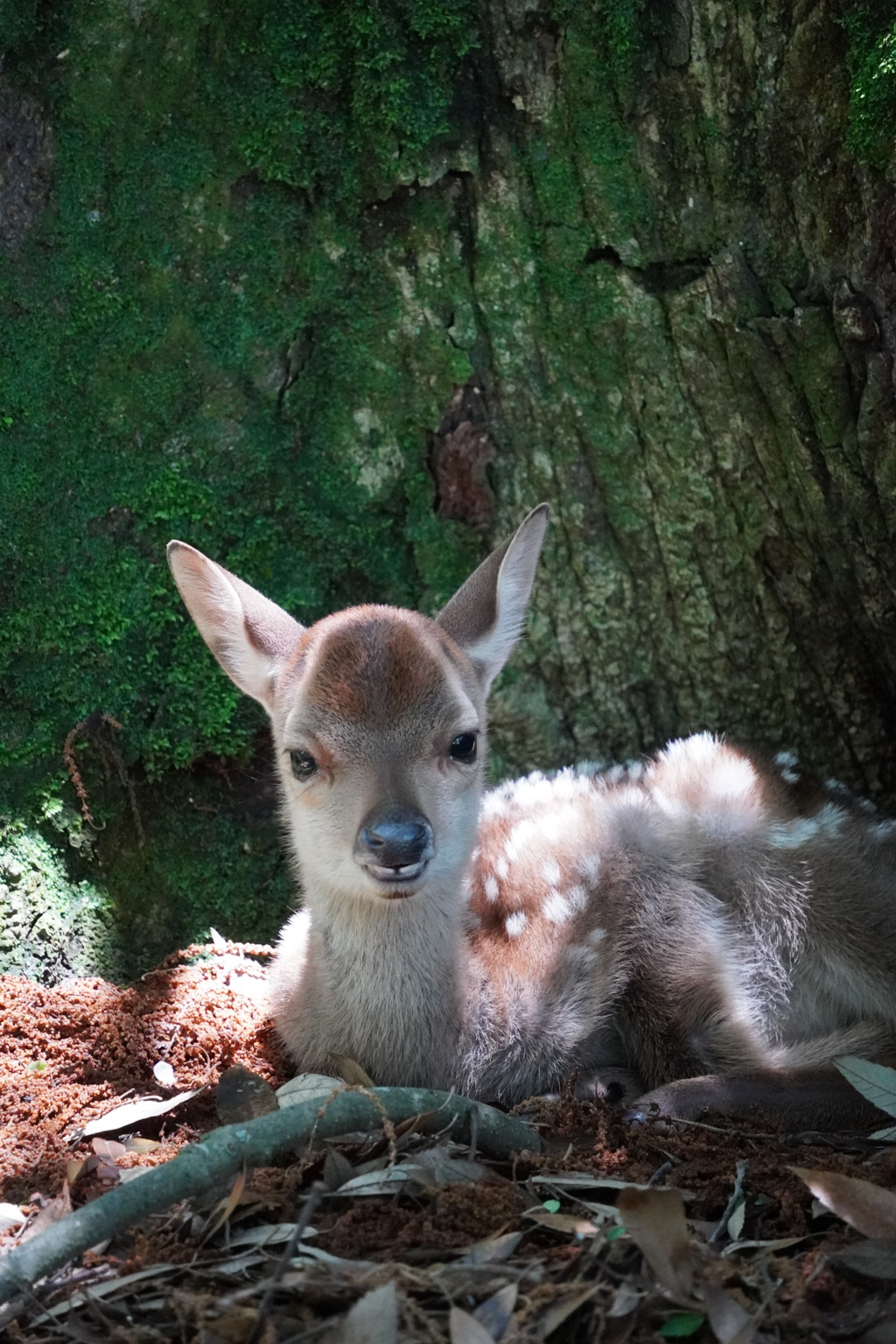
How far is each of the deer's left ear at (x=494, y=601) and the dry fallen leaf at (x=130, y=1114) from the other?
1425 millimetres

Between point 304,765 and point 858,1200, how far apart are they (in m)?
1.71

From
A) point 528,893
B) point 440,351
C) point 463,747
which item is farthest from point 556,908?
point 440,351

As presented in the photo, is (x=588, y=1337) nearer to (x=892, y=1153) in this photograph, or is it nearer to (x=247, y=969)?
(x=892, y=1153)

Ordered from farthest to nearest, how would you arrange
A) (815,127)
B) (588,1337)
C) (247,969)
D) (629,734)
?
(629,734) < (247,969) < (815,127) < (588,1337)

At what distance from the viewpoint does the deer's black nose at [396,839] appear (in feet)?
10.2

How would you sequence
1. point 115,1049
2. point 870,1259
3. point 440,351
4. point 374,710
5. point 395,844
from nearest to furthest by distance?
point 870,1259 → point 395,844 → point 374,710 → point 115,1049 → point 440,351

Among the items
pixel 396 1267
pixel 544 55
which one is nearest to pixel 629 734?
pixel 544 55

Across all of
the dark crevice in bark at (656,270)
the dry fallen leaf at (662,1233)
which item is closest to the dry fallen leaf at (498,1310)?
the dry fallen leaf at (662,1233)

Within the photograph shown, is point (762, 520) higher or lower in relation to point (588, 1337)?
higher

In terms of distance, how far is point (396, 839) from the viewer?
123 inches

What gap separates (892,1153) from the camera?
278 centimetres

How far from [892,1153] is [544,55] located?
3195mm

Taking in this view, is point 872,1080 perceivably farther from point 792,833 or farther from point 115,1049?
point 115,1049

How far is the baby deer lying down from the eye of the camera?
341cm
